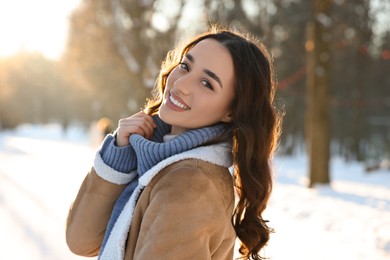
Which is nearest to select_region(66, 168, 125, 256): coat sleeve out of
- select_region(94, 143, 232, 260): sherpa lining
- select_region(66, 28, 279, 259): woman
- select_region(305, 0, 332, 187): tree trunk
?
select_region(66, 28, 279, 259): woman

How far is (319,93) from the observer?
1084 centimetres

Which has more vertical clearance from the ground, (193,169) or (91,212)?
(193,169)

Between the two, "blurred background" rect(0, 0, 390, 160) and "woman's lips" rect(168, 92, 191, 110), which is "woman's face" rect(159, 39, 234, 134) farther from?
"blurred background" rect(0, 0, 390, 160)

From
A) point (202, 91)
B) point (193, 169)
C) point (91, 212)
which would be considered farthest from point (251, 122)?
point (91, 212)

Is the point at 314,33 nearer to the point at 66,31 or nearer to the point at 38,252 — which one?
the point at 38,252

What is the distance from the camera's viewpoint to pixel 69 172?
1249 cm

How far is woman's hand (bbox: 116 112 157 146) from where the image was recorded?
1.95m

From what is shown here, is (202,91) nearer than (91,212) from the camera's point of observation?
Yes

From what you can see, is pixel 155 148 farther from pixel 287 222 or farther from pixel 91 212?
pixel 287 222

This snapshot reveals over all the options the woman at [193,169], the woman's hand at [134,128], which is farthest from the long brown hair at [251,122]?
the woman's hand at [134,128]

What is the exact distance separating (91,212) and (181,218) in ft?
1.84

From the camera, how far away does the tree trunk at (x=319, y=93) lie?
10836mm

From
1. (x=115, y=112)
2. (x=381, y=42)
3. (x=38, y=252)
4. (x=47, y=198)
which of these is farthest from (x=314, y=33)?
(x=115, y=112)

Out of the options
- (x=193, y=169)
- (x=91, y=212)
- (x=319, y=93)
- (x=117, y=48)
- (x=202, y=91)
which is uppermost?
(x=202, y=91)
